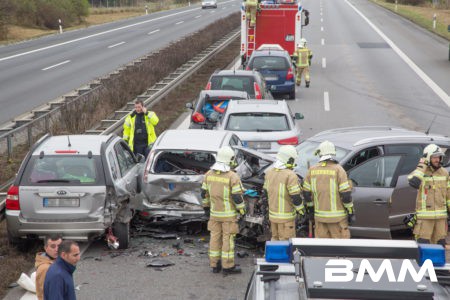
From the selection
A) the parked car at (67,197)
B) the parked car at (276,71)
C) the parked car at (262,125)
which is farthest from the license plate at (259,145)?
the parked car at (276,71)

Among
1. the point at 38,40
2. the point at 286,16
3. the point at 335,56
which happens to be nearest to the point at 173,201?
the point at 286,16

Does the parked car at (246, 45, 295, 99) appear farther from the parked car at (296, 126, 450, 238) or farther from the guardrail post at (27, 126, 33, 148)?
the parked car at (296, 126, 450, 238)

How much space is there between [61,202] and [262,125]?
5.50m

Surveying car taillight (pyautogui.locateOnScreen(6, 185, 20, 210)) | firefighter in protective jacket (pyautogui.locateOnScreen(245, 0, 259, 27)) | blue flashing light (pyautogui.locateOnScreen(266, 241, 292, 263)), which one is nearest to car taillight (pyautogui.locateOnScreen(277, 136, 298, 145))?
car taillight (pyautogui.locateOnScreen(6, 185, 20, 210))

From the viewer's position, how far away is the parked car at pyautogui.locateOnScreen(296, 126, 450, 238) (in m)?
9.90

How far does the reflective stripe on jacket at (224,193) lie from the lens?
9055mm

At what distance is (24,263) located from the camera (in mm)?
9438

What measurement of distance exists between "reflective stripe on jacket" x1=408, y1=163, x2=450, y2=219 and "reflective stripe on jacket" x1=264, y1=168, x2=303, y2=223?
4.47 ft

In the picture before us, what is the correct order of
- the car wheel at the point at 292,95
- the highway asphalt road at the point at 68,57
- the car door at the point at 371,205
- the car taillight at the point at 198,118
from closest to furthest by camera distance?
the car door at the point at 371,205
the car taillight at the point at 198,118
the car wheel at the point at 292,95
the highway asphalt road at the point at 68,57

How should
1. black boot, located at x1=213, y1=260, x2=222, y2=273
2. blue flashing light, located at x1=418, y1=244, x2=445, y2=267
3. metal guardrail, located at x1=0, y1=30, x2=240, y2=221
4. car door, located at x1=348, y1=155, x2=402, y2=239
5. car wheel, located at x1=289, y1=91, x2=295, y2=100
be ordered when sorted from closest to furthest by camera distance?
blue flashing light, located at x1=418, y1=244, x2=445, y2=267 < black boot, located at x1=213, y1=260, x2=222, y2=273 < car door, located at x1=348, y1=155, x2=402, y2=239 < metal guardrail, located at x1=0, y1=30, x2=240, y2=221 < car wheel, located at x1=289, y1=91, x2=295, y2=100

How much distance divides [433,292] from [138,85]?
1967 cm

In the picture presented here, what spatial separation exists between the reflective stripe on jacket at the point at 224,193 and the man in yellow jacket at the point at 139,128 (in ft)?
15.6

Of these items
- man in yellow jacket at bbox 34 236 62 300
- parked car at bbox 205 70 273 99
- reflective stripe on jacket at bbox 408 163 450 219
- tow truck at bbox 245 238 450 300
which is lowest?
parked car at bbox 205 70 273 99

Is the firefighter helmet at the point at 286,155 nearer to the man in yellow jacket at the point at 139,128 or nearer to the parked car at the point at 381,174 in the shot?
the parked car at the point at 381,174
